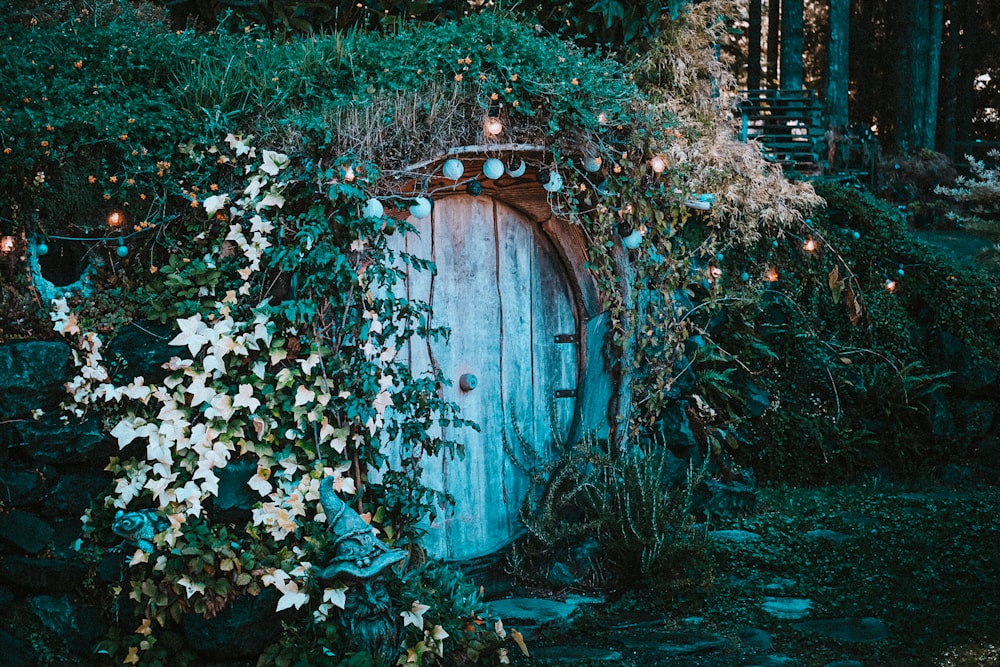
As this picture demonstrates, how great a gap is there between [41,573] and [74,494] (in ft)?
1.12

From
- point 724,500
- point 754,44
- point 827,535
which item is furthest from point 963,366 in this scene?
point 754,44

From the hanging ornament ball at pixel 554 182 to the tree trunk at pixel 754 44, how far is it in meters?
16.9

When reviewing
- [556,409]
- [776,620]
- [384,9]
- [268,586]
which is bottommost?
[776,620]

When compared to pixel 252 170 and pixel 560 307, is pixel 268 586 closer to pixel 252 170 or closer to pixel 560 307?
pixel 252 170

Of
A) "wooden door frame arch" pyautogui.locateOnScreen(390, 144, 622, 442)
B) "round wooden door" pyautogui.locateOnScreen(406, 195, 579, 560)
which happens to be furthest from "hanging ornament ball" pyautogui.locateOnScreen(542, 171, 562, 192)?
"round wooden door" pyautogui.locateOnScreen(406, 195, 579, 560)

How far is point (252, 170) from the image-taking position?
4293 millimetres

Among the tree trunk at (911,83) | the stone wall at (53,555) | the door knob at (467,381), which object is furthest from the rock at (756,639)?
the tree trunk at (911,83)

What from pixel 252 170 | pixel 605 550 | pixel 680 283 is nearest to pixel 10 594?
pixel 252 170

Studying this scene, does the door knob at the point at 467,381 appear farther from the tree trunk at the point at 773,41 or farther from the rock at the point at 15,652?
the tree trunk at the point at 773,41

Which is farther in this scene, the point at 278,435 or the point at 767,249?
the point at 767,249

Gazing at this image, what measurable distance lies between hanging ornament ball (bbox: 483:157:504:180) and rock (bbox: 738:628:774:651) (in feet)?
8.74

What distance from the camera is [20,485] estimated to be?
3.87 m

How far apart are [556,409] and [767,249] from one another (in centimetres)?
296

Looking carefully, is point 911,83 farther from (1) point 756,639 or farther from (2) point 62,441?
(2) point 62,441
